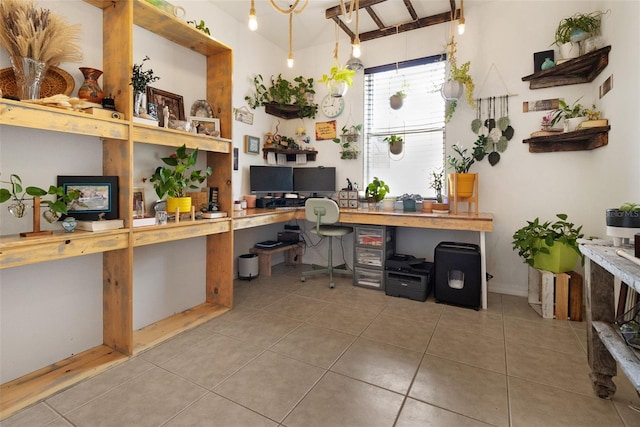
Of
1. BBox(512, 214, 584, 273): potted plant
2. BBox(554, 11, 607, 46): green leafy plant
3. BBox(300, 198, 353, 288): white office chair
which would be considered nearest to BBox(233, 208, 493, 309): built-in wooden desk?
BBox(300, 198, 353, 288): white office chair

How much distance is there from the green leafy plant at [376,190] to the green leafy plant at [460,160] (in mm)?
762

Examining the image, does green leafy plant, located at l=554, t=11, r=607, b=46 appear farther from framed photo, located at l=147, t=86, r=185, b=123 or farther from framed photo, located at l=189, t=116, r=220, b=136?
framed photo, located at l=147, t=86, r=185, b=123

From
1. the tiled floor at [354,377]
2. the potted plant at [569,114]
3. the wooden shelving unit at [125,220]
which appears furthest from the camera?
the potted plant at [569,114]

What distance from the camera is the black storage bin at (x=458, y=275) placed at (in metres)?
2.67

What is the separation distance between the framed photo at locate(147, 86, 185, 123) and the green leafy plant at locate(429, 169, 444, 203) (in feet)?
8.77

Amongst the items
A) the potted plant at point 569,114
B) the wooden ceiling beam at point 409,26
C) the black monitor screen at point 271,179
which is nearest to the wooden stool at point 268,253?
the black monitor screen at point 271,179

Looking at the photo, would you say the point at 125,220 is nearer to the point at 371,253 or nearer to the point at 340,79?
the point at 371,253

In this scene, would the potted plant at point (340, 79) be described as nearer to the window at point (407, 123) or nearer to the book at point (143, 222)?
the window at point (407, 123)

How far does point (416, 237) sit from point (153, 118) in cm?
291

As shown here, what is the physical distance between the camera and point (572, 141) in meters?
2.78

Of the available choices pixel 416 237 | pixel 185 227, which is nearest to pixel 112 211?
pixel 185 227

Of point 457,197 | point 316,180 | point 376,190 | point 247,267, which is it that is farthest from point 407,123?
point 247,267

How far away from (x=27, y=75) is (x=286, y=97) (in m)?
2.73

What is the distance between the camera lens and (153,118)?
2.10 meters
